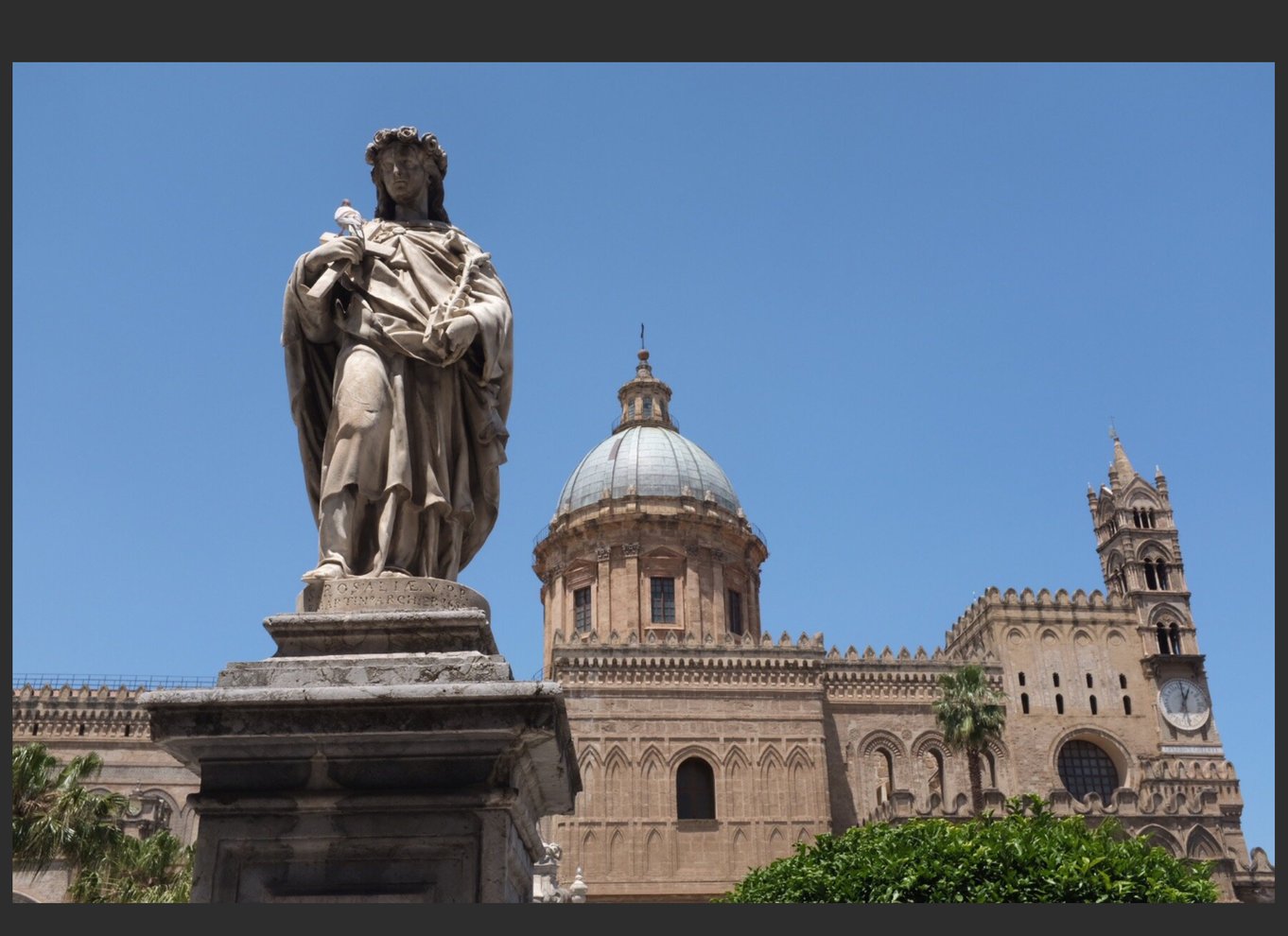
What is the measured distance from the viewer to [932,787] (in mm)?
41531

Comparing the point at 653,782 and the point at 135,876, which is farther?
the point at 653,782

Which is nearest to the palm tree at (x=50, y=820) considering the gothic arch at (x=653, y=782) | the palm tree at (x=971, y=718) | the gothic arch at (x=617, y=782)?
the gothic arch at (x=617, y=782)

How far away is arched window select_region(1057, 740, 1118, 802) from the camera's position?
41.9m

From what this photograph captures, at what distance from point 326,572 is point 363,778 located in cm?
75

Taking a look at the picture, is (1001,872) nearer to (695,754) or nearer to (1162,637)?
(695,754)

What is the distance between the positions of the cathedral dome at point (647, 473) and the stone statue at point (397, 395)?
40.0m

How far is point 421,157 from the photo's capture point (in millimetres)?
4945

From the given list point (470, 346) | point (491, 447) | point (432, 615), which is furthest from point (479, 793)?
point (470, 346)

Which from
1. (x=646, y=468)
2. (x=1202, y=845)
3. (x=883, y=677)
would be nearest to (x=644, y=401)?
(x=646, y=468)

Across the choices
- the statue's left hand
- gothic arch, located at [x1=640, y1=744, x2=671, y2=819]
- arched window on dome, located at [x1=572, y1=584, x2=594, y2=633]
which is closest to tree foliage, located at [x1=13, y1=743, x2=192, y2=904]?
the statue's left hand

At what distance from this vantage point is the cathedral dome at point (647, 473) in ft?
148

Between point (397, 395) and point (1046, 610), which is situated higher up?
point (1046, 610)

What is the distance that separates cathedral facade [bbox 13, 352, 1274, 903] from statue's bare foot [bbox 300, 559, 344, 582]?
104ft

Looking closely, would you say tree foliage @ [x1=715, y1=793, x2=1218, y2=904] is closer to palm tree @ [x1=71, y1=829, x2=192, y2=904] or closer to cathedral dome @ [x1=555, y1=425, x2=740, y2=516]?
palm tree @ [x1=71, y1=829, x2=192, y2=904]
